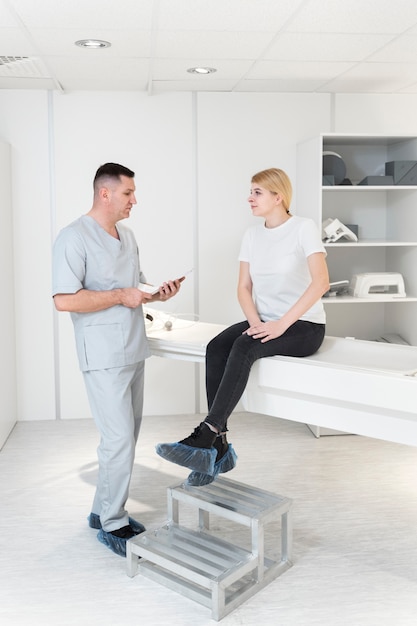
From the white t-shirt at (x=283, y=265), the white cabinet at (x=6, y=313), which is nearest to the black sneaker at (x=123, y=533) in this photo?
the white t-shirt at (x=283, y=265)

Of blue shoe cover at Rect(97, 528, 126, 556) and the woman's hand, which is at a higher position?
the woman's hand

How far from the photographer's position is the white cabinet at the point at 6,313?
398 cm

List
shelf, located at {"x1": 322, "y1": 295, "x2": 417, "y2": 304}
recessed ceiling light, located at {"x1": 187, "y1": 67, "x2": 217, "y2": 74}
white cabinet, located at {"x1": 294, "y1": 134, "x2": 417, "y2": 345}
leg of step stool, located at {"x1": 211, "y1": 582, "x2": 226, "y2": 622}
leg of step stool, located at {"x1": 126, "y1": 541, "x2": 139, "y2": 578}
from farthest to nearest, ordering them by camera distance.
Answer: white cabinet, located at {"x1": 294, "y1": 134, "x2": 417, "y2": 345}, shelf, located at {"x1": 322, "y1": 295, "x2": 417, "y2": 304}, recessed ceiling light, located at {"x1": 187, "y1": 67, "x2": 217, "y2": 74}, leg of step stool, located at {"x1": 126, "y1": 541, "x2": 139, "y2": 578}, leg of step stool, located at {"x1": 211, "y1": 582, "x2": 226, "y2": 622}

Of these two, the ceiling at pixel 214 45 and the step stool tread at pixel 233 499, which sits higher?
the ceiling at pixel 214 45

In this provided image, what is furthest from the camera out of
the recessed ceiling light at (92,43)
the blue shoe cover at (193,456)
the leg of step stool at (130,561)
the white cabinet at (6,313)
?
Answer: the white cabinet at (6,313)

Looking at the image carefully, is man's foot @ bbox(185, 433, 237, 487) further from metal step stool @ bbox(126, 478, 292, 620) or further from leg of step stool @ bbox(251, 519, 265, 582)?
leg of step stool @ bbox(251, 519, 265, 582)

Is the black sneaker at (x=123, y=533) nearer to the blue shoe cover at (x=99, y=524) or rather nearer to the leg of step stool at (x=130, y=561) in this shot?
the blue shoe cover at (x=99, y=524)

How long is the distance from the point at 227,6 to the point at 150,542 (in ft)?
6.88

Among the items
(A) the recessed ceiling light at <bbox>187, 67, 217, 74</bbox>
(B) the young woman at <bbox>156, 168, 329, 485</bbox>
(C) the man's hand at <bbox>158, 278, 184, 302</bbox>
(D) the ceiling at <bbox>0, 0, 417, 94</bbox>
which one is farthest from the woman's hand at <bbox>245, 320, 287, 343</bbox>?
(A) the recessed ceiling light at <bbox>187, 67, 217, 74</bbox>

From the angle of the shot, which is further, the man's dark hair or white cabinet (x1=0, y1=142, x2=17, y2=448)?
white cabinet (x1=0, y1=142, x2=17, y2=448)

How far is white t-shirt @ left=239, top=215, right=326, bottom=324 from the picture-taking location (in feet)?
8.84

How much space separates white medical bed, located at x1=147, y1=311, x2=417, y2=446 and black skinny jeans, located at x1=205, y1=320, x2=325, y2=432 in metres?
0.06

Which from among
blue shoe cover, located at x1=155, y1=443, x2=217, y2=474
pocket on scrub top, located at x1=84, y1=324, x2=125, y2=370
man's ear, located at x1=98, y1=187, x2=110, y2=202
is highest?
man's ear, located at x1=98, y1=187, x2=110, y2=202

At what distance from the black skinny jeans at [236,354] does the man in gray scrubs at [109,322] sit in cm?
32
